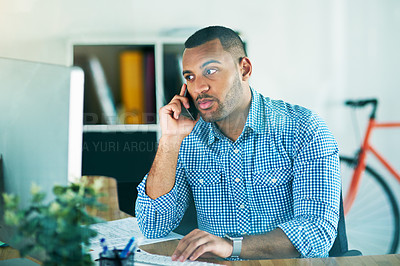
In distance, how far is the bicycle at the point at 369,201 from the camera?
202 cm

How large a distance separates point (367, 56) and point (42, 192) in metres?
1.71

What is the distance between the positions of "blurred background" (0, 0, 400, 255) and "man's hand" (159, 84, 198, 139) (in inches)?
19.9

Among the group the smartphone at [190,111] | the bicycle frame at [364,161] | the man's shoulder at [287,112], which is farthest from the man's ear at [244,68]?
the bicycle frame at [364,161]

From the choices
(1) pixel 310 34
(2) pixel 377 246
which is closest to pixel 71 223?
(1) pixel 310 34

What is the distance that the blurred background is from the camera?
1.72 meters

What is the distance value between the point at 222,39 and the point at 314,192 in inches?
26.6

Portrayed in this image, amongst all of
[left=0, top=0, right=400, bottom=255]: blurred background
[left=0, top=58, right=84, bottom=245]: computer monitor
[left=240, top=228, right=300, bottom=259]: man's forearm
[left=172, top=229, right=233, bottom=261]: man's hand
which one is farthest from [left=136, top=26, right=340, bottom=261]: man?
[left=0, top=58, right=84, bottom=245]: computer monitor

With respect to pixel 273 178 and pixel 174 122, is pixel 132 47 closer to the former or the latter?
pixel 174 122

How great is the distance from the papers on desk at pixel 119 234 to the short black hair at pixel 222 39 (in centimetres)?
69

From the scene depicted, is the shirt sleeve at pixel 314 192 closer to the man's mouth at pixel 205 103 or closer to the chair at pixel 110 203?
the man's mouth at pixel 205 103

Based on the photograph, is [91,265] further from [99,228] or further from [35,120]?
[99,228]

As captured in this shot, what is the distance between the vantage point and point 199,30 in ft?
5.62

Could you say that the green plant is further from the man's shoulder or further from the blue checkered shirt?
the man's shoulder

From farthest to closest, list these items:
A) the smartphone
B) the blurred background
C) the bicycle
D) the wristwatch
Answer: the bicycle, the blurred background, the smartphone, the wristwatch
